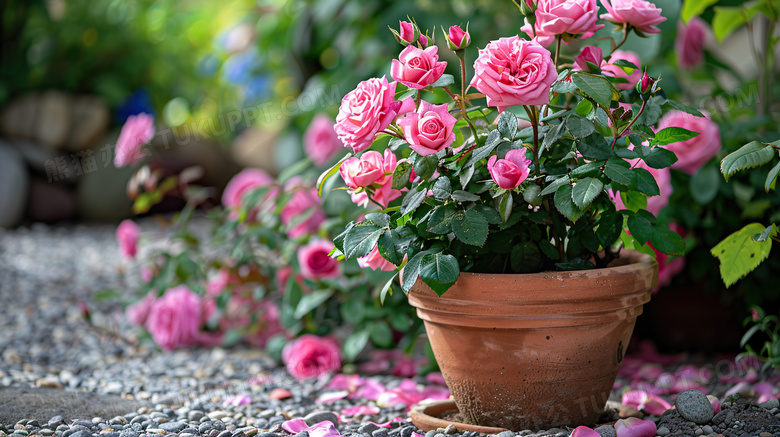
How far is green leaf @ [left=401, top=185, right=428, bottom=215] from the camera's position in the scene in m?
0.93

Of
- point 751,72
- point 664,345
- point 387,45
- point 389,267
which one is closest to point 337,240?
point 389,267

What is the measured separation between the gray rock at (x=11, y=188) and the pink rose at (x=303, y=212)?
104 inches

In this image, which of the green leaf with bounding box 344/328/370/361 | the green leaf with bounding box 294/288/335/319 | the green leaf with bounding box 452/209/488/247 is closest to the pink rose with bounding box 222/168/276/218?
the green leaf with bounding box 294/288/335/319

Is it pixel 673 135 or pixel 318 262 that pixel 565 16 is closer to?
pixel 673 135

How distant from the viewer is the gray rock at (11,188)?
363cm

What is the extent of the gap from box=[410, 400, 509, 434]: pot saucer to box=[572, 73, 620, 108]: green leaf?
502 millimetres

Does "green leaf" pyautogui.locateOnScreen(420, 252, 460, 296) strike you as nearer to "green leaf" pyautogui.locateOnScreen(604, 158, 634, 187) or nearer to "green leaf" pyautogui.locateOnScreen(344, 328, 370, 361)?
"green leaf" pyautogui.locateOnScreen(604, 158, 634, 187)

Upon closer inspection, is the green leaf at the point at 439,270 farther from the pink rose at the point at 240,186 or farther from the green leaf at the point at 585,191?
the pink rose at the point at 240,186

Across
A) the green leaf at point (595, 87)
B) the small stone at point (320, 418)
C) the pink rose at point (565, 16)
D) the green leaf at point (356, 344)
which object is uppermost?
the pink rose at point (565, 16)

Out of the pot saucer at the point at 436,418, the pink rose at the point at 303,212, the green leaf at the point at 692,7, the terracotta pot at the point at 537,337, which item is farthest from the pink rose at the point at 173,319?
the green leaf at the point at 692,7

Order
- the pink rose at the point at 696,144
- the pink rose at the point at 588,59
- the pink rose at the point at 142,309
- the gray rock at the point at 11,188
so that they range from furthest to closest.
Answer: the gray rock at the point at 11,188, the pink rose at the point at 142,309, the pink rose at the point at 696,144, the pink rose at the point at 588,59

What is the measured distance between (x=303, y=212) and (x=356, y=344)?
0.36 meters

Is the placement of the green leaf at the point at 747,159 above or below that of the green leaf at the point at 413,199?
below

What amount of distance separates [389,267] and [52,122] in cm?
366
